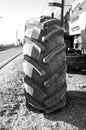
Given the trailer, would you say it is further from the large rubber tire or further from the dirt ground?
the large rubber tire

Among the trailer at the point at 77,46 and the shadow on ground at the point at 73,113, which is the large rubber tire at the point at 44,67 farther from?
the trailer at the point at 77,46

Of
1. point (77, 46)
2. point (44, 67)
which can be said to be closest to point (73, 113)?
point (44, 67)

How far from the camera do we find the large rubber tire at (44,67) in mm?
2469

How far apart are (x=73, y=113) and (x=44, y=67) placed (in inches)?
34.2

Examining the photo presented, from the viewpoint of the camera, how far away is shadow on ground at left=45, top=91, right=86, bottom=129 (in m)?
2.48

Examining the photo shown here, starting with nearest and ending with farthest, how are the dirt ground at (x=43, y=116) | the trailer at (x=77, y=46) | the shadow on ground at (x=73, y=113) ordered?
the dirt ground at (x=43, y=116) < the shadow on ground at (x=73, y=113) < the trailer at (x=77, y=46)

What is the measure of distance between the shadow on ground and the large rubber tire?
0.12m

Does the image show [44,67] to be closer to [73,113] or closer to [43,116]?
[43,116]

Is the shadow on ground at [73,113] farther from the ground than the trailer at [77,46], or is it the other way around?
the trailer at [77,46]

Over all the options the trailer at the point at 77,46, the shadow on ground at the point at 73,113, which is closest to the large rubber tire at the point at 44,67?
the shadow on ground at the point at 73,113

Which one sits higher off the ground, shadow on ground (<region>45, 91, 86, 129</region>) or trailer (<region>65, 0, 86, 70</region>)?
trailer (<region>65, 0, 86, 70</region>)

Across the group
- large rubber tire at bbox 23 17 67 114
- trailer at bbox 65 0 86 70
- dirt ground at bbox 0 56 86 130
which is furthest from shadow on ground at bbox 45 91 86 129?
trailer at bbox 65 0 86 70

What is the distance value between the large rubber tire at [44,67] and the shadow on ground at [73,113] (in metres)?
0.12

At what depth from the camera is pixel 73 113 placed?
2705 millimetres
